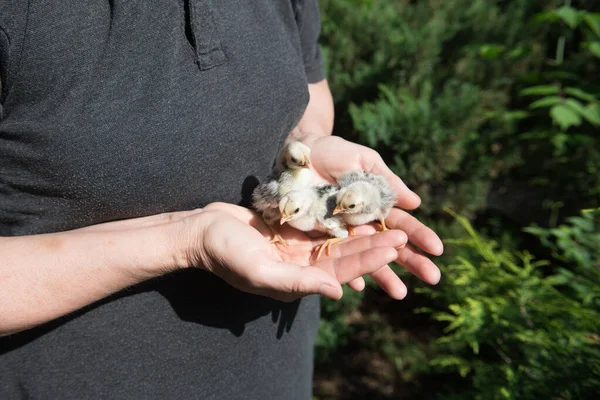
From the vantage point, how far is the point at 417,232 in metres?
1.86

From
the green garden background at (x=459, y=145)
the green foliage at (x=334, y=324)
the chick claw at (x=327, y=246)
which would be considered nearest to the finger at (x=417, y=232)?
the chick claw at (x=327, y=246)

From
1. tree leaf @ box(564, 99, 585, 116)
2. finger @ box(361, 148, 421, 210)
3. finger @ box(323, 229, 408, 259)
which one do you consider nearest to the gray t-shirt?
finger @ box(323, 229, 408, 259)

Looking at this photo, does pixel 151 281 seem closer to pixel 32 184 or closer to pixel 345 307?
pixel 32 184

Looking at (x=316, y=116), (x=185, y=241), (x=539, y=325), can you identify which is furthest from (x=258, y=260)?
(x=539, y=325)

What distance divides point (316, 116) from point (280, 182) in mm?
486

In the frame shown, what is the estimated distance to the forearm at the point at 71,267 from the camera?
1.34m

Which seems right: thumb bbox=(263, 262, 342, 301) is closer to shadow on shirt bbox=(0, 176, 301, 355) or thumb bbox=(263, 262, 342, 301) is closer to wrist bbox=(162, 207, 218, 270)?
wrist bbox=(162, 207, 218, 270)

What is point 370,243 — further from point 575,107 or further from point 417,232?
point 575,107

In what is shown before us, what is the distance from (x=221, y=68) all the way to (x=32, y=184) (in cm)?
73

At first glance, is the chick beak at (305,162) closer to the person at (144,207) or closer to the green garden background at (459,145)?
the person at (144,207)

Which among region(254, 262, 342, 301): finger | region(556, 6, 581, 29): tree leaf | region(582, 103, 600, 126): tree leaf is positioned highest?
region(556, 6, 581, 29): tree leaf

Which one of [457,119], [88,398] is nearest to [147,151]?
[88,398]

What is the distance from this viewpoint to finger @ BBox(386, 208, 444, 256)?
5.83 feet

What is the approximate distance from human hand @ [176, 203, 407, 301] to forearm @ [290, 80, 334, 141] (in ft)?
2.34
